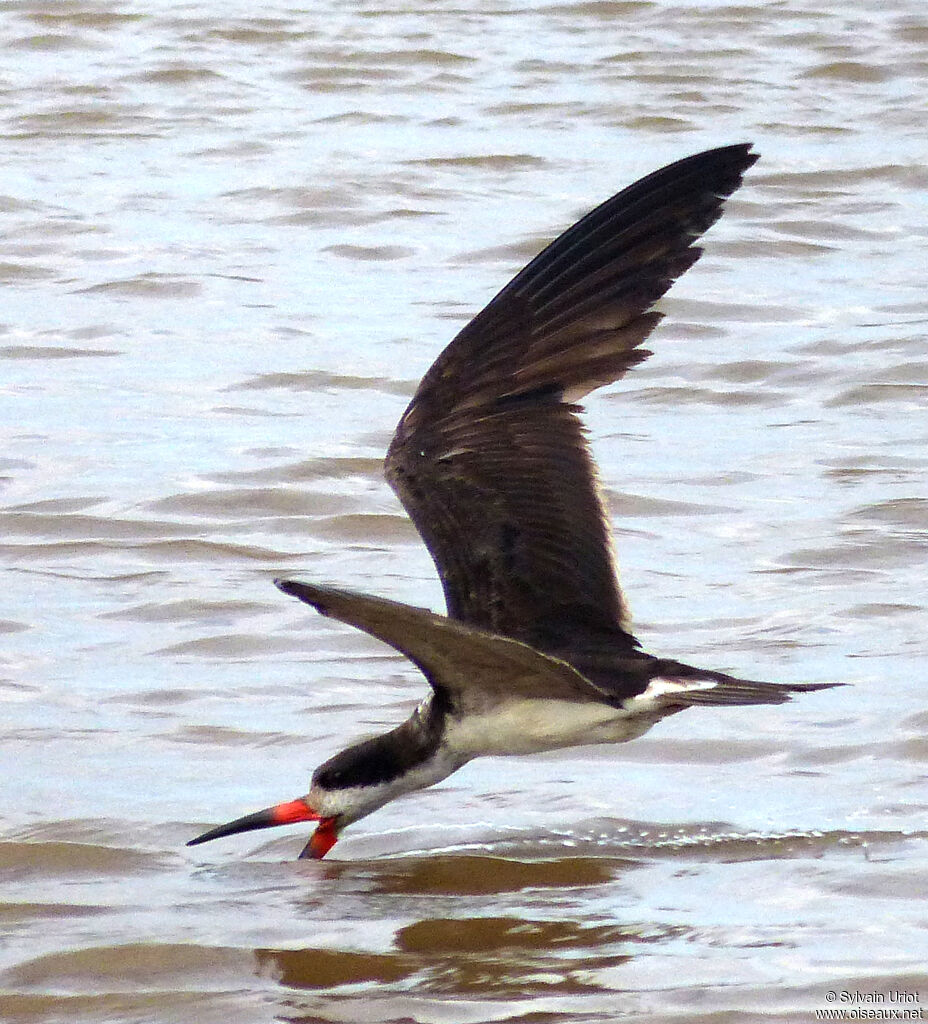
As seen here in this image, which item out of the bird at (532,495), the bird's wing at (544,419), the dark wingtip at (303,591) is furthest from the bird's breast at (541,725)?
the dark wingtip at (303,591)

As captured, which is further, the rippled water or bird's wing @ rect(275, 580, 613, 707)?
the rippled water

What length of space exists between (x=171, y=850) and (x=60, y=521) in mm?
2442

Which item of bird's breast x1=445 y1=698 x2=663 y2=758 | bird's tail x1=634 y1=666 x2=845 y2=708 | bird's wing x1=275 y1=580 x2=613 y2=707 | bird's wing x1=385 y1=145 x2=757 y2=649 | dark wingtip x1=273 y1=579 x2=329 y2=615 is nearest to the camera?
dark wingtip x1=273 y1=579 x2=329 y2=615

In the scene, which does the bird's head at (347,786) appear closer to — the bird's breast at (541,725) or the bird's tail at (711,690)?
the bird's breast at (541,725)

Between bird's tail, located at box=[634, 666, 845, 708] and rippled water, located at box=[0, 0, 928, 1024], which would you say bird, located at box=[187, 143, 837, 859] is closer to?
bird's tail, located at box=[634, 666, 845, 708]

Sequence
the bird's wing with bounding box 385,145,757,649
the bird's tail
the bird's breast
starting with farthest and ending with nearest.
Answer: the bird's wing with bounding box 385,145,757,649 → the bird's breast → the bird's tail

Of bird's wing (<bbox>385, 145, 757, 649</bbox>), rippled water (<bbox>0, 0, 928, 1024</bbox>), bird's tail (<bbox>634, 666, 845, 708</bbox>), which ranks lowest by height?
rippled water (<bbox>0, 0, 928, 1024</bbox>)

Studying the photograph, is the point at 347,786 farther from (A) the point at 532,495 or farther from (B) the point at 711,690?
(B) the point at 711,690

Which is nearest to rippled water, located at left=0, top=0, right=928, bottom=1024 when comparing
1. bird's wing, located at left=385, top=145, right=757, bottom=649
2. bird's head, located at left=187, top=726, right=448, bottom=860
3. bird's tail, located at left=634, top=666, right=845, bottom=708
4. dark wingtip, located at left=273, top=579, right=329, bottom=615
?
bird's head, located at left=187, top=726, right=448, bottom=860

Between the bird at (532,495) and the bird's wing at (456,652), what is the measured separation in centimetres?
1

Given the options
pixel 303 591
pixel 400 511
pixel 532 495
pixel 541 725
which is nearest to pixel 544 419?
pixel 532 495

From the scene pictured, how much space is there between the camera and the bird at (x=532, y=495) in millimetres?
4977

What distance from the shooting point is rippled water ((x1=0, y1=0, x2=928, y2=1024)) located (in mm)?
4582

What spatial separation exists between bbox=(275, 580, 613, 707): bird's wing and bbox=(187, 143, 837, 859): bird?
0.01 meters
